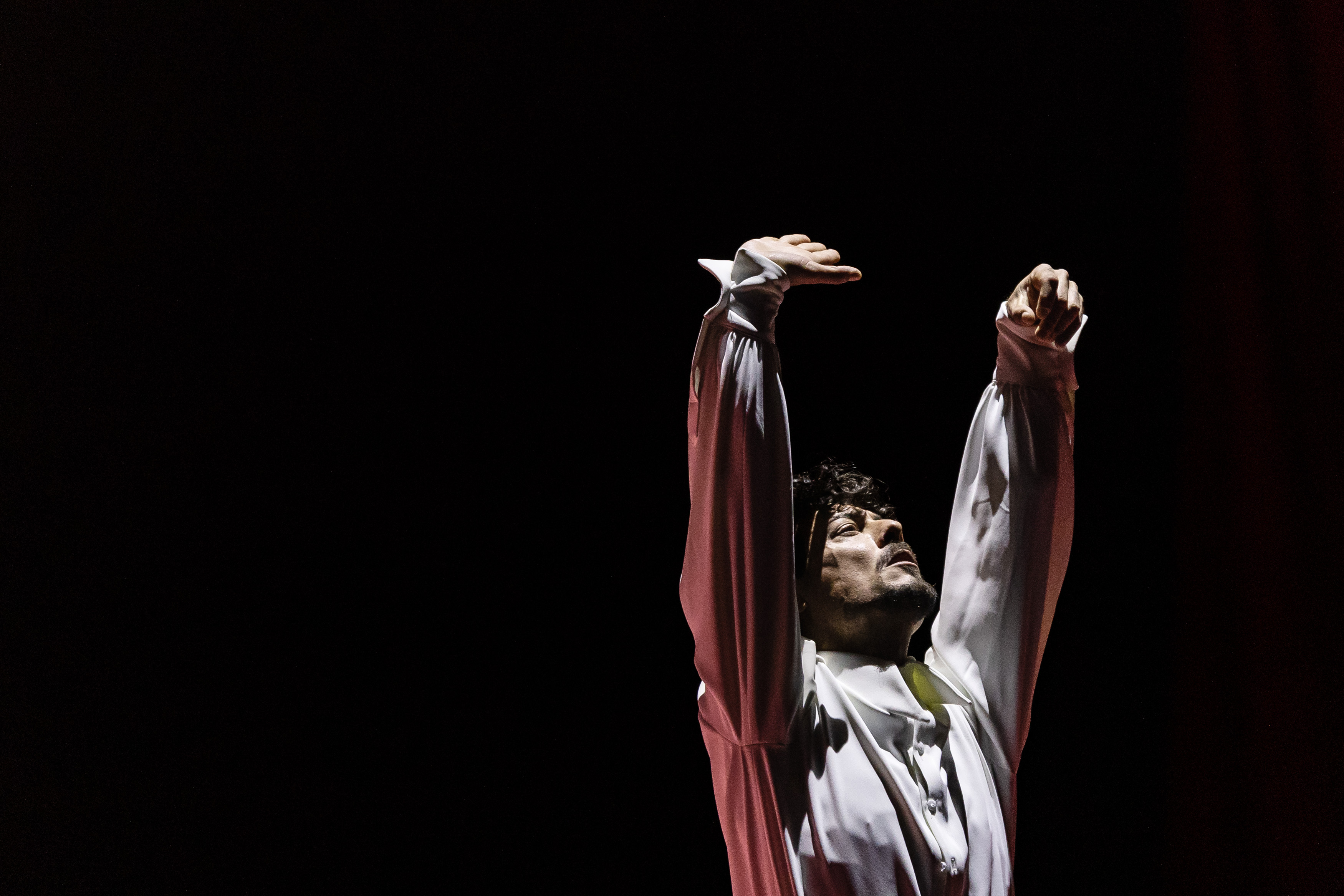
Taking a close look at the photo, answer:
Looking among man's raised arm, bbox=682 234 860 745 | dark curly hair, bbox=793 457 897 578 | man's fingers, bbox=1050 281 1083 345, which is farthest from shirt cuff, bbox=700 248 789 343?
man's fingers, bbox=1050 281 1083 345

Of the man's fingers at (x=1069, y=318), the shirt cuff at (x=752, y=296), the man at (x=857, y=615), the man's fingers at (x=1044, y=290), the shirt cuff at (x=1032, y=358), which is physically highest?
the shirt cuff at (x=752, y=296)

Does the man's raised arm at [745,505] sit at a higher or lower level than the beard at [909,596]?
higher

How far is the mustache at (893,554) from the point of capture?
145 centimetres

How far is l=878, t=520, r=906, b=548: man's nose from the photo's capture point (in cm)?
148

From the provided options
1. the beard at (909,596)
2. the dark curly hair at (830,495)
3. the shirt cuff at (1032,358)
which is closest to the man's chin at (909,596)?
the beard at (909,596)

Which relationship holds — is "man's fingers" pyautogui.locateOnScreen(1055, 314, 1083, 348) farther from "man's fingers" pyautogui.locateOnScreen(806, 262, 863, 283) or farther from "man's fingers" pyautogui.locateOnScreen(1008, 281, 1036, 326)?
"man's fingers" pyautogui.locateOnScreen(806, 262, 863, 283)

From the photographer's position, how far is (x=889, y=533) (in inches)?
58.8

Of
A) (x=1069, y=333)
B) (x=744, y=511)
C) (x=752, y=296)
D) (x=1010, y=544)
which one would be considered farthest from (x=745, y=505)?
(x=1069, y=333)

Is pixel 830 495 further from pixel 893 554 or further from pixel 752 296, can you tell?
pixel 752 296

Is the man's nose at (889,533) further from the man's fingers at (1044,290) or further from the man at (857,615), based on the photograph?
the man's fingers at (1044,290)

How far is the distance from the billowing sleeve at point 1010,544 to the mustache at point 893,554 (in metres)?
0.08

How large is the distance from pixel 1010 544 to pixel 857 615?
228 millimetres

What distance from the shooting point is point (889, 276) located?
83.2 inches

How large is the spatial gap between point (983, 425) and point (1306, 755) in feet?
3.06
